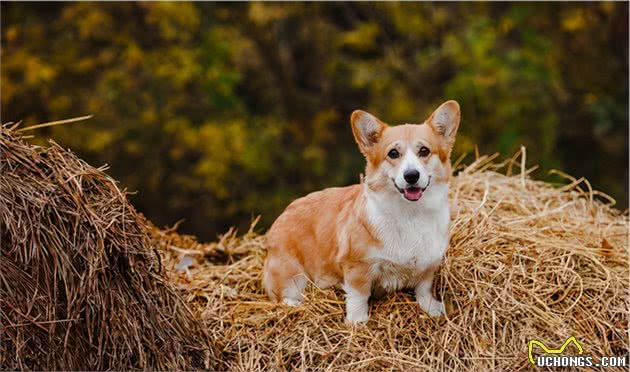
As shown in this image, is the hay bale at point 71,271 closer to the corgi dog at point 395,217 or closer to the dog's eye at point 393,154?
the corgi dog at point 395,217

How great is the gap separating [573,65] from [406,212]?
30.5 feet

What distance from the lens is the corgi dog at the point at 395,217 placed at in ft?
15.1

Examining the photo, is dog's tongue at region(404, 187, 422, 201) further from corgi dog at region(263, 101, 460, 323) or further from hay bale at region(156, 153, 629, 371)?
hay bale at region(156, 153, 629, 371)

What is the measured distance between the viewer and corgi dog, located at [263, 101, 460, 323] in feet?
15.1

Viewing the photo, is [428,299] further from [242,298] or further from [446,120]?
[242,298]

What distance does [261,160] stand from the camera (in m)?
12.8

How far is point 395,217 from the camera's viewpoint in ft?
15.6

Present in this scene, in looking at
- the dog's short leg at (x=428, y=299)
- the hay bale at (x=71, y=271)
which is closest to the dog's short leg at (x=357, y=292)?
the dog's short leg at (x=428, y=299)

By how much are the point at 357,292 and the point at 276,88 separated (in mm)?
8916

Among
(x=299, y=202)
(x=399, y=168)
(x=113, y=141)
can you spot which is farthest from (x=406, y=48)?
(x=399, y=168)

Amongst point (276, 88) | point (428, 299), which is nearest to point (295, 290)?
point (428, 299)

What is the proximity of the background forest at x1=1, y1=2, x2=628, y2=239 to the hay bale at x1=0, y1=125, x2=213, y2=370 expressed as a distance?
7981 millimetres

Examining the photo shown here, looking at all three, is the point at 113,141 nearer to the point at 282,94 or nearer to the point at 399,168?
the point at 282,94

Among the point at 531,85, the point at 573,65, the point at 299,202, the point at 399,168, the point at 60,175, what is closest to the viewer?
the point at 60,175
